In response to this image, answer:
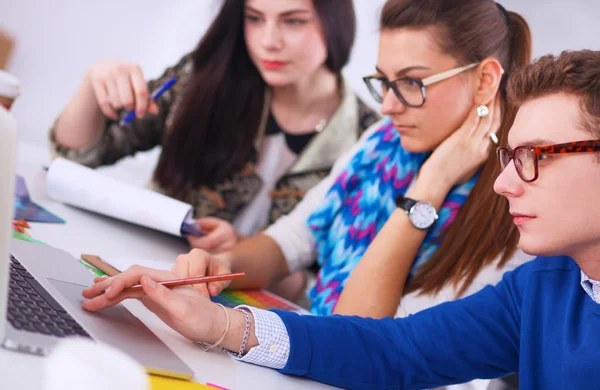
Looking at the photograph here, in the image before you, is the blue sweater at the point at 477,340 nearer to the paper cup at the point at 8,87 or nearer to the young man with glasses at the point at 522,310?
the young man with glasses at the point at 522,310

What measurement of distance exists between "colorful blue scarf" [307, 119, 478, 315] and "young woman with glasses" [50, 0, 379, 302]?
1.12ft

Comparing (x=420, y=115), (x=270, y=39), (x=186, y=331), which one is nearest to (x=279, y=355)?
(x=186, y=331)

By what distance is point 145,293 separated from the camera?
853mm

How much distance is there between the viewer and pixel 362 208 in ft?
4.88

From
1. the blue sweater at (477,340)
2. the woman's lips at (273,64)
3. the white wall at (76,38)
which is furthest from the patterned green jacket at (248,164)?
the white wall at (76,38)

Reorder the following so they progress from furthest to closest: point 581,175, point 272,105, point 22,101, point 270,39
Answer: point 22,101
point 272,105
point 270,39
point 581,175

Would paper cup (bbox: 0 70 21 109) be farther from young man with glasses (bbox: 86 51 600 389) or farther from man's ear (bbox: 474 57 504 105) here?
man's ear (bbox: 474 57 504 105)

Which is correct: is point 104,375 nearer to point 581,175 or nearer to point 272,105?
point 581,175

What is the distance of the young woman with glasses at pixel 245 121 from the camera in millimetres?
1856

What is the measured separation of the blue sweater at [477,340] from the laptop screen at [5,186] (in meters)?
0.40

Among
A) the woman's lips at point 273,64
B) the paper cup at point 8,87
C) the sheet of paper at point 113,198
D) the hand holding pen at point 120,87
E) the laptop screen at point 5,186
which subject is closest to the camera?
the laptop screen at point 5,186

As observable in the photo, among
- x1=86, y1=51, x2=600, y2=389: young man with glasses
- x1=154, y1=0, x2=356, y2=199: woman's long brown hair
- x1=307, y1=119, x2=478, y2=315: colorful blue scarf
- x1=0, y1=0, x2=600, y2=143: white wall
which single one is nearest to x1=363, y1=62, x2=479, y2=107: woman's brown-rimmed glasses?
x1=307, y1=119, x2=478, y2=315: colorful blue scarf

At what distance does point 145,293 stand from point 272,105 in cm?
120

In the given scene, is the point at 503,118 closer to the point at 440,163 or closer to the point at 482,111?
the point at 482,111
